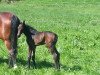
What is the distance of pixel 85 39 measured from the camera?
21031 millimetres

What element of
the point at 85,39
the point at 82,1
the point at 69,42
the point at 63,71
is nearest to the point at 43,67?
the point at 63,71

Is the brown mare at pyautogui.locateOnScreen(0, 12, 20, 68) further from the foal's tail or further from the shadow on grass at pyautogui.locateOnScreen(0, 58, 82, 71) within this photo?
the shadow on grass at pyautogui.locateOnScreen(0, 58, 82, 71)

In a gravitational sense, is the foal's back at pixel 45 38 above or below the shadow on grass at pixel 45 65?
above

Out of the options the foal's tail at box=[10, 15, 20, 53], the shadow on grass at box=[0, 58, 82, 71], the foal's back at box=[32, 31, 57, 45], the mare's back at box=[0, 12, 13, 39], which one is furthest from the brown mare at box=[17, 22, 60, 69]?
the shadow on grass at box=[0, 58, 82, 71]

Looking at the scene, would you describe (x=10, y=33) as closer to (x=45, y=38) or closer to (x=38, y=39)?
(x=38, y=39)

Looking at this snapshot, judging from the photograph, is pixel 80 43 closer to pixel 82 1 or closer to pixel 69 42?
pixel 69 42

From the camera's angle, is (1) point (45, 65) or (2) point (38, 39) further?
(1) point (45, 65)

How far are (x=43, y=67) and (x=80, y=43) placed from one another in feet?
18.7

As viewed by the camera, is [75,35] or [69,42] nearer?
[69,42]

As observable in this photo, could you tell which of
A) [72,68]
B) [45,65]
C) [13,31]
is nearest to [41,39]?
[13,31]

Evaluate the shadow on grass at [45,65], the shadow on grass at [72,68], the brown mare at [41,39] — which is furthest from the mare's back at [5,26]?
the shadow on grass at [72,68]

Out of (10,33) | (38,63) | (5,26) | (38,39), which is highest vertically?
(5,26)

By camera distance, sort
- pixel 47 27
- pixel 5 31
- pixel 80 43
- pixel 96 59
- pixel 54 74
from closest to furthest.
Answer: pixel 54 74, pixel 5 31, pixel 96 59, pixel 80 43, pixel 47 27

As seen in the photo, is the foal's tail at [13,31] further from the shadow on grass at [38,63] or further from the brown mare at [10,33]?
the shadow on grass at [38,63]
